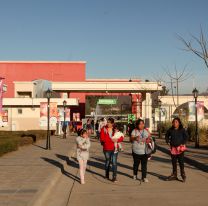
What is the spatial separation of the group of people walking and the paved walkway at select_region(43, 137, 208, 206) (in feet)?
1.32

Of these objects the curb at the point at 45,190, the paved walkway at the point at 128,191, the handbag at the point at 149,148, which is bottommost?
the paved walkway at the point at 128,191

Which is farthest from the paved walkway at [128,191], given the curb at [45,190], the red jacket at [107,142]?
the red jacket at [107,142]

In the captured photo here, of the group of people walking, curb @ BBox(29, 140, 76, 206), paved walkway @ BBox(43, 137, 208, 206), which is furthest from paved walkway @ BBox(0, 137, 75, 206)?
the group of people walking

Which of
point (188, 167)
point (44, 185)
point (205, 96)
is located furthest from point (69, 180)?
point (205, 96)

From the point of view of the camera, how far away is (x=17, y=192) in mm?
10344

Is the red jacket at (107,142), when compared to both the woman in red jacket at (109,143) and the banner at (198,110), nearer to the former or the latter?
the woman in red jacket at (109,143)

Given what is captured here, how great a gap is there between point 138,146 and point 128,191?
2.01 meters

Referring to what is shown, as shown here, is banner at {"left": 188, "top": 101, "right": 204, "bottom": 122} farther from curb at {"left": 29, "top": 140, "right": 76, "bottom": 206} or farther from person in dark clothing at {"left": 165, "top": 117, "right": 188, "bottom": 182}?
curb at {"left": 29, "top": 140, "right": 76, "bottom": 206}

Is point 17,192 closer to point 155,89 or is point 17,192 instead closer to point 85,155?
point 85,155

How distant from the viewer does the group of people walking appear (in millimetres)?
13102

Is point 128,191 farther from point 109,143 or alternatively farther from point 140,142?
point 109,143

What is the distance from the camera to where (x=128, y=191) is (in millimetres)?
11539

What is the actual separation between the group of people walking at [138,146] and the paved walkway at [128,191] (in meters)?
0.40

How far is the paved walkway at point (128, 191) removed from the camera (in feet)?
33.0
